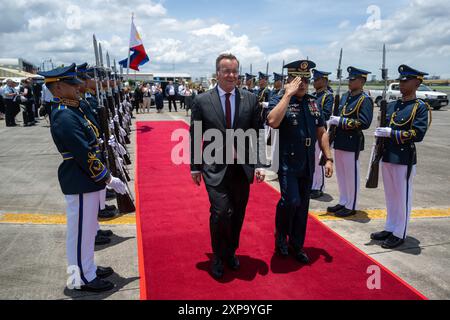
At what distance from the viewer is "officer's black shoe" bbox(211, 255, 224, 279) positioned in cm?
345

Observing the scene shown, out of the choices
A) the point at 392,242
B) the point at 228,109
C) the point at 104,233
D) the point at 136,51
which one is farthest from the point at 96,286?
the point at 136,51

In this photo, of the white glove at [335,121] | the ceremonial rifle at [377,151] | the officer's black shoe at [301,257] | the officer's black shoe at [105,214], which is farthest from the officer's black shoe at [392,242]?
the officer's black shoe at [105,214]

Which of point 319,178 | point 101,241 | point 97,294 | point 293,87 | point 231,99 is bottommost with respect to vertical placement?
point 97,294

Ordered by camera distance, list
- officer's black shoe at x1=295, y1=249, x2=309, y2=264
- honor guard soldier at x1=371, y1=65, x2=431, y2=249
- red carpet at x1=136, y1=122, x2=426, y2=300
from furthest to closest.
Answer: honor guard soldier at x1=371, y1=65, x2=431, y2=249
officer's black shoe at x1=295, y1=249, x2=309, y2=264
red carpet at x1=136, y1=122, x2=426, y2=300

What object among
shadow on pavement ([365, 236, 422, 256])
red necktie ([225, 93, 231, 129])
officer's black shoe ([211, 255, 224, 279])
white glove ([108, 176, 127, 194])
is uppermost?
red necktie ([225, 93, 231, 129])

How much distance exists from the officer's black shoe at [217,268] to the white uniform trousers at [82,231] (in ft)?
3.60

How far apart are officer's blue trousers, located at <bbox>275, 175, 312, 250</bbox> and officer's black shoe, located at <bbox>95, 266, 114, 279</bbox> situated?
178 cm

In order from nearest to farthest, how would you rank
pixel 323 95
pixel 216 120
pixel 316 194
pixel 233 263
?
1. pixel 216 120
2. pixel 233 263
3. pixel 323 95
4. pixel 316 194

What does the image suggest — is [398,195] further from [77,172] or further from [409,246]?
[77,172]

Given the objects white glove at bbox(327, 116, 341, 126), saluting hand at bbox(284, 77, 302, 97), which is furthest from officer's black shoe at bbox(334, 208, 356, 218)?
saluting hand at bbox(284, 77, 302, 97)

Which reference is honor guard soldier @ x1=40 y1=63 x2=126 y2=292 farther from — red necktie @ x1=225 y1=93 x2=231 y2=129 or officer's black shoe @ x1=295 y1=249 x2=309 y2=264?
officer's black shoe @ x1=295 y1=249 x2=309 y2=264

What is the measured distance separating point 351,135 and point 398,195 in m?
1.17

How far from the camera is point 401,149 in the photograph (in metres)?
4.24
